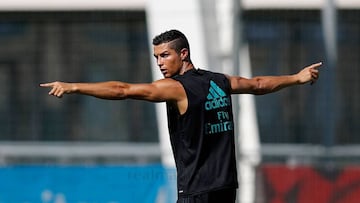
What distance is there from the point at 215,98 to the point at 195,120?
0.59 feet

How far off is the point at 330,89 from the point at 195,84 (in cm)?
577

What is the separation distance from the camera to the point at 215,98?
6.53 meters

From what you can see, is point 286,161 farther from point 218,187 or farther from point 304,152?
point 218,187

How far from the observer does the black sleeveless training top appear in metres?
6.46

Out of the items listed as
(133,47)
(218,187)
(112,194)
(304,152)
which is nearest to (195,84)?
(218,187)

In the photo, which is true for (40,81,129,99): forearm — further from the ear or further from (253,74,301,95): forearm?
(253,74,301,95): forearm

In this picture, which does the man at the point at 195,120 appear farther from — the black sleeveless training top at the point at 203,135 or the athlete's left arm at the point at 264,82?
the athlete's left arm at the point at 264,82

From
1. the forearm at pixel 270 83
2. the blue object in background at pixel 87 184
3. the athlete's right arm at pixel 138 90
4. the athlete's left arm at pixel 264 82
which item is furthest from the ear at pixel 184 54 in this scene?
the blue object in background at pixel 87 184

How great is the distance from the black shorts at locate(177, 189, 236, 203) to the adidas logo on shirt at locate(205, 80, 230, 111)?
0.50m

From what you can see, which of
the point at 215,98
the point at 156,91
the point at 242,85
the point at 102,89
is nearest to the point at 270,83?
the point at 242,85

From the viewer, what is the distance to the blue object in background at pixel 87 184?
36.6 ft

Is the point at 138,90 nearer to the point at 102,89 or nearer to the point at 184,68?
the point at 102,89

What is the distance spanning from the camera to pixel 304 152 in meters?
11.9

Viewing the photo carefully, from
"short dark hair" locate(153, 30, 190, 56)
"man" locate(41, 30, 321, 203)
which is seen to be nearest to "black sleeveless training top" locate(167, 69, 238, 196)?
"man" locate(41, 30, 321, 203)
